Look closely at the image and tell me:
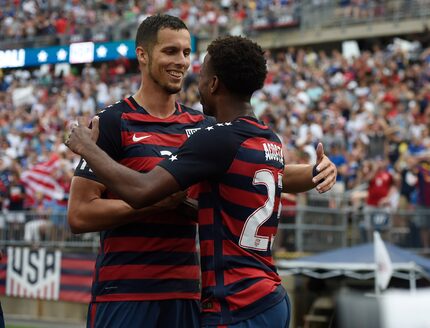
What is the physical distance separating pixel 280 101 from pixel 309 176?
15.0 m

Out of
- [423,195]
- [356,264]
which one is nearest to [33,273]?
[356,264]

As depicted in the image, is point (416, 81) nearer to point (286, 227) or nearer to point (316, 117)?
point (316, 117)

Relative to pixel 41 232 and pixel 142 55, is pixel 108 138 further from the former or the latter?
pixel 41 232

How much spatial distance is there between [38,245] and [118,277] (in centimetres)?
1155

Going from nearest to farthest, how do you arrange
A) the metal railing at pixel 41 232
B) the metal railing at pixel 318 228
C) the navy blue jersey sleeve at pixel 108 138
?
the navy blue jersey sleeve at pixel 108 138
the metal railing at pixel 318 228
the metal railing at pixel 41 232

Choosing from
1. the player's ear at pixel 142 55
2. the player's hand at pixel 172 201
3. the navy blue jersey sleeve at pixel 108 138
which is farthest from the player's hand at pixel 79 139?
the player's ear at pixel 142 55

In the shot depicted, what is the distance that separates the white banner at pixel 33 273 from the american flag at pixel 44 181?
104 cm

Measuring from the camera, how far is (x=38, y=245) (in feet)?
49.9

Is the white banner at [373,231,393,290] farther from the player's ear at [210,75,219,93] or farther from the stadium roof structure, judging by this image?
the player's ear at [210,75,219,93]

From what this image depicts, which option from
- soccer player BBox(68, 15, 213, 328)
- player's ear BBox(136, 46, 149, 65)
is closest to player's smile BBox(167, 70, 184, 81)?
soccer player BBox(68, 15, 213, 328)

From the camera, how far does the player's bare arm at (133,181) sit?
136 inches

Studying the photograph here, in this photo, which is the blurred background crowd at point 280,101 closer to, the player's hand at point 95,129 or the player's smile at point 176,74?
the player's smile at point 176,74

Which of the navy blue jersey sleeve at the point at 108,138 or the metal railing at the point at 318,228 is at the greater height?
the navy blue jersey sleeve at the point at 108,138

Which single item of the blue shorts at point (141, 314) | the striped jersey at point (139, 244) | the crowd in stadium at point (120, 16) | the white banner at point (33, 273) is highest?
the crowd in stadium at point (120, 16)
